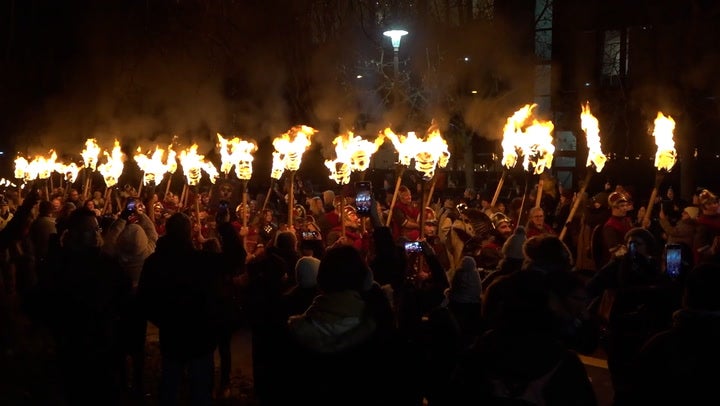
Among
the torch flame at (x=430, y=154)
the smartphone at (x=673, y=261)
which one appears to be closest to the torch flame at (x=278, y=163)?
the torch flame at (x=430, y=154)

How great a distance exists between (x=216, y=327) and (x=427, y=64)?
57.3 ft

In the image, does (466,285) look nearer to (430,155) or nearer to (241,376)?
(241,376)

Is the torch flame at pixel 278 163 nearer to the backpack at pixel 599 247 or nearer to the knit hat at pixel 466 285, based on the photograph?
the backpack at pixel 599 247

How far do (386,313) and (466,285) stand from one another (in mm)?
2038

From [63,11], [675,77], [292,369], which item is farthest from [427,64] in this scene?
[292,369]

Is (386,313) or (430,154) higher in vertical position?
(430,154)

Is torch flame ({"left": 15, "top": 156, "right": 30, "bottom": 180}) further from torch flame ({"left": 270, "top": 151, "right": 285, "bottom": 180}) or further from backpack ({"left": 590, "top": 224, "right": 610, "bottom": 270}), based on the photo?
backpack ({"left": 590, "top": 224, "right": 610, "bottom": 270})

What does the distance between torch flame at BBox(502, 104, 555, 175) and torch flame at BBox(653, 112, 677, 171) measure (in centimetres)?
117

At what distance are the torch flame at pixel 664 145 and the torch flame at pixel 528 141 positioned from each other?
1166 mm

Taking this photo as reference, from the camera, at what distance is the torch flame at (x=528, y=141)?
9461mm

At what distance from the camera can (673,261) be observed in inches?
220

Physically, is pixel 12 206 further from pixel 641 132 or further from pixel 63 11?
pixel 641 132

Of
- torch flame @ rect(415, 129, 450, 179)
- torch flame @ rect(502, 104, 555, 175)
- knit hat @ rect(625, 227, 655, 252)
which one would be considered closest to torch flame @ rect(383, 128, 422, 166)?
torch flame @ rect(415, 129, 450, 179)

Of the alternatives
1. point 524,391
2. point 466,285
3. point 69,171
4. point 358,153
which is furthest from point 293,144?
point 69,171
